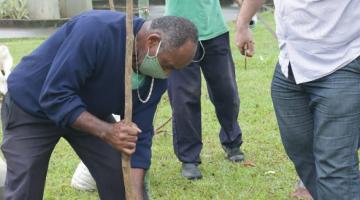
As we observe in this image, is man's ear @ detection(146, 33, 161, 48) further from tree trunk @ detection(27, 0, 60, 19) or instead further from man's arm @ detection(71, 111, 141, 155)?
tree trunk @ detection(27, 0, 60, 19)

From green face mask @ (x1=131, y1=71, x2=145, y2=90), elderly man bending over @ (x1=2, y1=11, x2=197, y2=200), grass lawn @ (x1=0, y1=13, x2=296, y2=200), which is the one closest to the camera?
elderly man bending over @ (x1=2, y1=11, x2=197, y2=200)

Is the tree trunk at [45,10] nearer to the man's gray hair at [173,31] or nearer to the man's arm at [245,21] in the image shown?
the man's arm at [245,21]

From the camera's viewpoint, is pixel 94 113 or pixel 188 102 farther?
pixel 188 102

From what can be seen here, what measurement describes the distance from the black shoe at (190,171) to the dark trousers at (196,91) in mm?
37

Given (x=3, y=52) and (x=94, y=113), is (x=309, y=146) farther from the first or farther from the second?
(x=3, y=52)

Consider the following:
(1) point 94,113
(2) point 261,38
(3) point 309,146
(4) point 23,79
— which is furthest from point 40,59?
(2) point 261,38

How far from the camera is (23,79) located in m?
3.19

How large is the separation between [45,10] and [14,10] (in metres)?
0.82

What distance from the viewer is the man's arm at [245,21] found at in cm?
363

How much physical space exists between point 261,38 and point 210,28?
7.41 metres

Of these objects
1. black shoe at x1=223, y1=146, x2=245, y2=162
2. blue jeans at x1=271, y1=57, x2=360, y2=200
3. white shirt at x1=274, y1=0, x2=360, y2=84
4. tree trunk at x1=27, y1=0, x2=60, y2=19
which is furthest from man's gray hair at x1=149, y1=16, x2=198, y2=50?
tree trunk at x1=27, y1=0, x2=60, y2=19

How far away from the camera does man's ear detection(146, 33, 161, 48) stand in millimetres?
2873

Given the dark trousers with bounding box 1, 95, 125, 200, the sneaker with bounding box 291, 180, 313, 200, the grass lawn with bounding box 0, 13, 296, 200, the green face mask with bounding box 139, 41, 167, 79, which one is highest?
the green face mask with bounding box 139, 41, 167, 79

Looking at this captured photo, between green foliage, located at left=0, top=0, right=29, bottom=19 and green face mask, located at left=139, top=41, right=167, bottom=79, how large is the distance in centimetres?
1330
